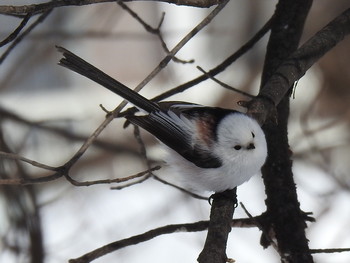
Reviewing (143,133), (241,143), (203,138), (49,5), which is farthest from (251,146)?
(143,133)

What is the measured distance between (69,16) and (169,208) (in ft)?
5.02

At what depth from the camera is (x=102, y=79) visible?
5.14 feet

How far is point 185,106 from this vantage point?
177 cm

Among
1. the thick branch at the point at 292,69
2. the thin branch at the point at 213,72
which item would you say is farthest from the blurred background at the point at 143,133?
the thick branch at the point at 292,69

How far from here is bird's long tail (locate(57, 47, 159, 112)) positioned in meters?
1.49

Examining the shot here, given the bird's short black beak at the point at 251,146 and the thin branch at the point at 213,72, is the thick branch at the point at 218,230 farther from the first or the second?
the thin branch at the point at 213,72

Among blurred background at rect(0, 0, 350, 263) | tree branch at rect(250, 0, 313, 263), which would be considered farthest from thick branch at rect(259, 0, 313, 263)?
blurred background at rect(0, 0, 350, 263)

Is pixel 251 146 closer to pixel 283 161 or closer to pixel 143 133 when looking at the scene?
pixel 283 161

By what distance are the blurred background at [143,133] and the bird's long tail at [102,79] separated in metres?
1.37

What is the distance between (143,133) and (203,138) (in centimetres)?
253

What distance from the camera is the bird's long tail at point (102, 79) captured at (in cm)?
149

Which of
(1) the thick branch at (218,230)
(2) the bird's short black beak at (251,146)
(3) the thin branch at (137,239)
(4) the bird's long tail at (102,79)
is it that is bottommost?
(1) the thick branch at (218,230)

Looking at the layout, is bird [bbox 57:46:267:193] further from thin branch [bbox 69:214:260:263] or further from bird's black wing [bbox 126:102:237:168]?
thin branch [bbox 69:214:260:263]

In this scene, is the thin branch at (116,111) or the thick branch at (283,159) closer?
the thin branch at (116,111)
